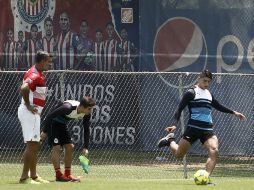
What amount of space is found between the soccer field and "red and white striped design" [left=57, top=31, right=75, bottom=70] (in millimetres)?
4331

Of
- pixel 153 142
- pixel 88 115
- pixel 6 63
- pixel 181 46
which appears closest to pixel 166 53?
pixel 181 46

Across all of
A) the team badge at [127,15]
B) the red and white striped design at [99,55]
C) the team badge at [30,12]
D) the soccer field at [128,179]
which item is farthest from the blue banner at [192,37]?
the soccer field at [128,179]

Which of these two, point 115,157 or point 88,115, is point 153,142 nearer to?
point 115,157

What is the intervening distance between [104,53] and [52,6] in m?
1.71

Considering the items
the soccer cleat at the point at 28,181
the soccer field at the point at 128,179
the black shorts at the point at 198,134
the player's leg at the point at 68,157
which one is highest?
the black shorts at the point at 198,134

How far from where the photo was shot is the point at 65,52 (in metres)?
25.4

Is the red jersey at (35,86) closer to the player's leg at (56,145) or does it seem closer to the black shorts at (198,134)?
the player's leg at (56,145)

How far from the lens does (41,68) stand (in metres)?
16.2

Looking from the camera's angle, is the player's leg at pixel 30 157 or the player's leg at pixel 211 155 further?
the player's leg at pixel 211 155

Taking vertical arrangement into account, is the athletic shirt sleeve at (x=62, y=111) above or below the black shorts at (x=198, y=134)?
above

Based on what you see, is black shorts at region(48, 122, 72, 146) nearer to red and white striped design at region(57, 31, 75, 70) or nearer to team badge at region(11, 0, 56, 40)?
red and white striped design at region(57, 31, 75, 70)

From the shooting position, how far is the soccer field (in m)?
15.7

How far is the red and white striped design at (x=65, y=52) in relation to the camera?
83.3ft

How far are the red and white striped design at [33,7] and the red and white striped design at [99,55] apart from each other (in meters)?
1.63
